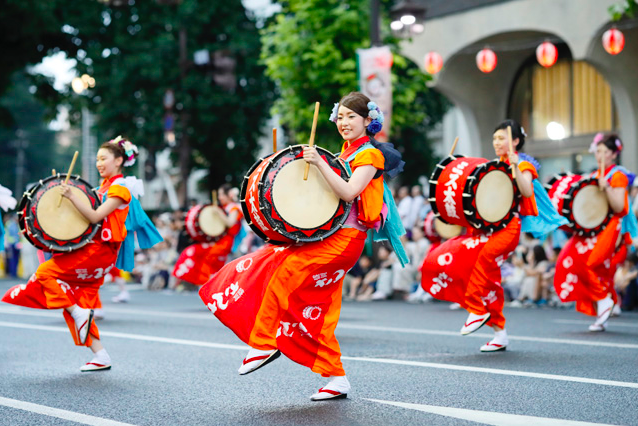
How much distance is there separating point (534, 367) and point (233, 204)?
760 cm

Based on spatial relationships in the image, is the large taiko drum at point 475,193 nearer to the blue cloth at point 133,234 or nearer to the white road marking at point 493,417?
the blue cloth at point 133,234

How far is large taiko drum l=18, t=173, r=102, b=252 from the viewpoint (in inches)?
287

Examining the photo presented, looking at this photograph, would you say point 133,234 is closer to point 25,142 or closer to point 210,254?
point 210,254

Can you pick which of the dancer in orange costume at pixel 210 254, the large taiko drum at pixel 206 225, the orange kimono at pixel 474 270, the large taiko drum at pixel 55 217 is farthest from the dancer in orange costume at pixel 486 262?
the large taiko drum at pixel 206 225

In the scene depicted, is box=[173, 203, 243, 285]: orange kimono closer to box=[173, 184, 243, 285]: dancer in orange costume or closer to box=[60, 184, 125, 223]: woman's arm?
box=[173, 184, 243, 285]: dancer in orange costume

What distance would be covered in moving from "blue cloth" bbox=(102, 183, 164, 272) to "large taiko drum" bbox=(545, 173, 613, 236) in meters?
4.34

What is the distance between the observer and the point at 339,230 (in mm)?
5582

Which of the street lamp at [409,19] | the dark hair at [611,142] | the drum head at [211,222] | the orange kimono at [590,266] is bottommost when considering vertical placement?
the orange kimono at [590,266]

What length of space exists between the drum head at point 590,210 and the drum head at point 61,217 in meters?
5.06

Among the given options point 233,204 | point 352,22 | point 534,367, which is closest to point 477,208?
point 534,367

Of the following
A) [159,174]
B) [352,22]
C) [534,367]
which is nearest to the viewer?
[534,367]

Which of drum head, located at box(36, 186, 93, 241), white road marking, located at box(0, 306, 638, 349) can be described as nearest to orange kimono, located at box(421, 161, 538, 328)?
white road marking, located at box(0, 306, 638, 349)

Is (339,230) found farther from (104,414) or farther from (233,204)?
(233,204)

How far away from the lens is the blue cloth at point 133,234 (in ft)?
25.5
